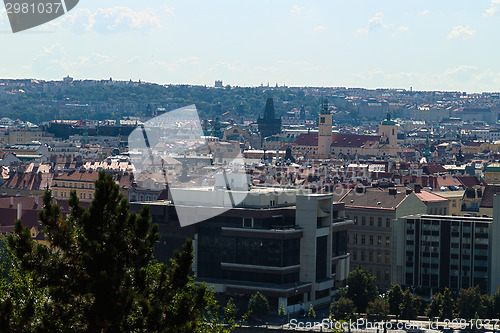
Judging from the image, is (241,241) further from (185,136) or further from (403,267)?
(185,136)

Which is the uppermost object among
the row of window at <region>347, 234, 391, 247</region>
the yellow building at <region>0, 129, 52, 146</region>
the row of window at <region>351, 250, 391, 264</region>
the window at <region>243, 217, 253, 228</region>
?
the window at <region>243, 217, 253, 228</region>

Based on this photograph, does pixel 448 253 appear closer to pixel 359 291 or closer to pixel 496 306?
pixel 496 306

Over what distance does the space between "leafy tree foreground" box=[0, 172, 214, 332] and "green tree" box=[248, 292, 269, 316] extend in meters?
29.0

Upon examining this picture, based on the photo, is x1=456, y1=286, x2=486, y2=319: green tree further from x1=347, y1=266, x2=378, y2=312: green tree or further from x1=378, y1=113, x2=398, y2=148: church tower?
x1=378, y1=113, x2=398, y2=148: church tower

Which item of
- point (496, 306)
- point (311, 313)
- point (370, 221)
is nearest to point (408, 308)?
point (496, 306)

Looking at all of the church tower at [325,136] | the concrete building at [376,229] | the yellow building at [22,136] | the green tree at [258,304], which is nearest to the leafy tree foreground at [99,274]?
the green tree at [258,304]

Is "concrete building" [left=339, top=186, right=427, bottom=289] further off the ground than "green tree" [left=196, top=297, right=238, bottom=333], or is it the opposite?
"green tree" [left=196, top=297, right=238, bottom=333]

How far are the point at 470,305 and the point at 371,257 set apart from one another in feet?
34.6

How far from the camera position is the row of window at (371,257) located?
60631 mm

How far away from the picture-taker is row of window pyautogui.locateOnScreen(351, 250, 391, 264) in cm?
6063

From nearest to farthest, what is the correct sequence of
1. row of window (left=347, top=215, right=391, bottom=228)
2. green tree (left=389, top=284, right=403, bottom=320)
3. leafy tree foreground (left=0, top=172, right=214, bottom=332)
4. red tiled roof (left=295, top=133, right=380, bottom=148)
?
leafy tree foreground (left=0, top=172, right=214, bottom=332) < green tree (left=389, top=284, right=403, bottom=320) < row of window (left=347, top=215, right=391, bottom=228) < red tiled roof (left=295, top=133, right=380, bottom=148)

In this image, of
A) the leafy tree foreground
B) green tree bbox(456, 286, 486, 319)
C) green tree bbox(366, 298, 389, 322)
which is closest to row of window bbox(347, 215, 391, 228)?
green tree bbox(456, 286, 486, 319)

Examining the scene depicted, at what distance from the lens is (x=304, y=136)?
181m

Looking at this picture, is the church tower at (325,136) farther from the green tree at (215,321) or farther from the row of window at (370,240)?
the green tree at (215,321)
